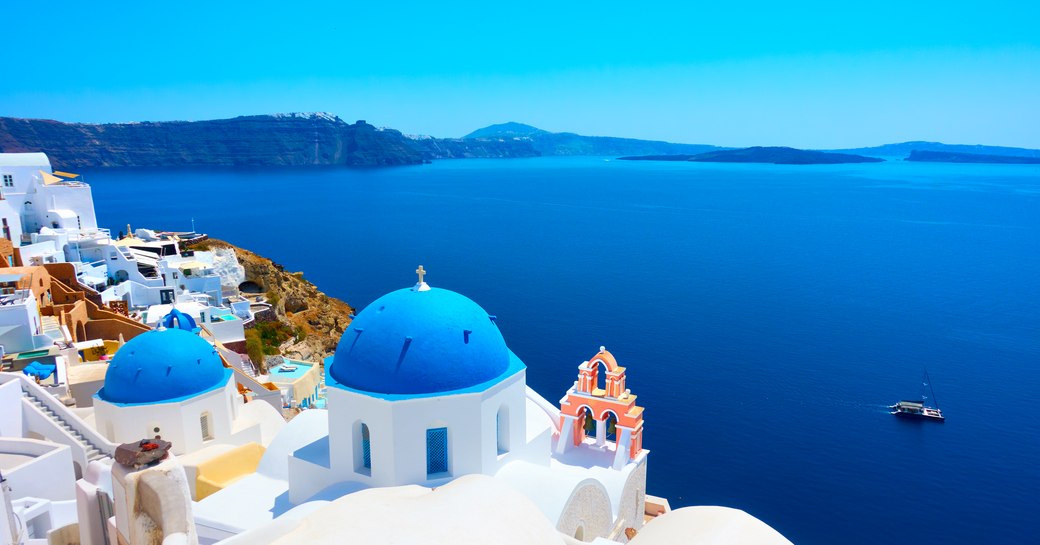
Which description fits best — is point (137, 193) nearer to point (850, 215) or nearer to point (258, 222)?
point (258, 222)

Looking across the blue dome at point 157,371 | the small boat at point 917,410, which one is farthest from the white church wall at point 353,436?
the small boat at point 917,410

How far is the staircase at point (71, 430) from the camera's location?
15039 millimetres

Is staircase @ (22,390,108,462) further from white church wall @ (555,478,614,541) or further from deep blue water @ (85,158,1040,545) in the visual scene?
deep blue water @ (85,158,1040,545)

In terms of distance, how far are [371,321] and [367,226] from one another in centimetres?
8077

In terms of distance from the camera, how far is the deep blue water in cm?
2773

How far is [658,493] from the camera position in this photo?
2744 cm

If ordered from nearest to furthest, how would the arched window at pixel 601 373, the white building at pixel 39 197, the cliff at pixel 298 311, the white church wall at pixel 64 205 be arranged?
the arched window at pixel 601 373
the cliff at pixel 298 311
the white building at pixel 39 197
the white church wall at pixel 64 205

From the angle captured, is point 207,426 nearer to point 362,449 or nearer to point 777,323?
point 362,449

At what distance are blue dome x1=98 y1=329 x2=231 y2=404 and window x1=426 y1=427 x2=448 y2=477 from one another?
7043 millimetres

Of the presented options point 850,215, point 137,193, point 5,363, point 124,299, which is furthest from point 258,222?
point 850,215

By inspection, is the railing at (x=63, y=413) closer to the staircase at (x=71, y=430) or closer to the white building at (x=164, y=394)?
the staircase at (x=71, y=430)

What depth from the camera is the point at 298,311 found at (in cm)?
4366

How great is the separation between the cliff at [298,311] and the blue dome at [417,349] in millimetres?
24500

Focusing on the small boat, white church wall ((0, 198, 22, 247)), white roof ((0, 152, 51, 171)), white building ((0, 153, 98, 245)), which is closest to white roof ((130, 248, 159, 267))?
white building ((0, 153, 98, 245))
